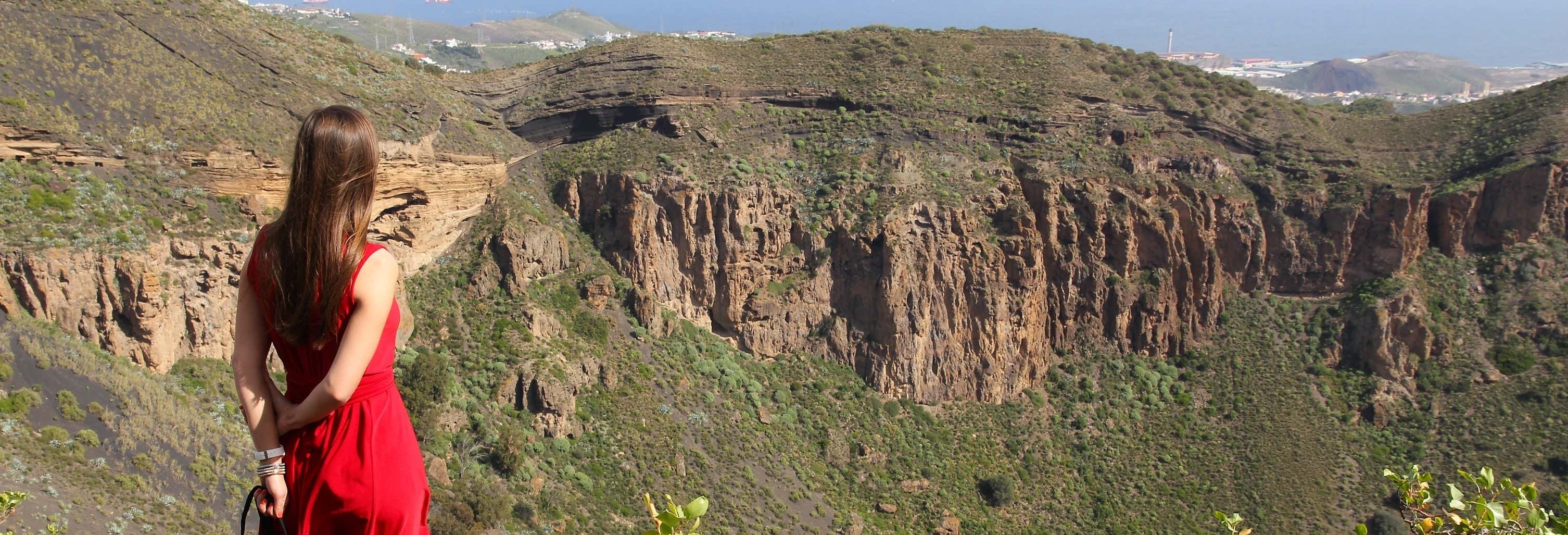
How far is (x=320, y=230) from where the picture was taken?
4305mm

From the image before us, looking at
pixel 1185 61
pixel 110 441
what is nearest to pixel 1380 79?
pixel 1185 61

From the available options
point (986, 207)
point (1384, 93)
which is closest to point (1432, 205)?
point (986, 207)

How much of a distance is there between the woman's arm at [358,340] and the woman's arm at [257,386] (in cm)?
27

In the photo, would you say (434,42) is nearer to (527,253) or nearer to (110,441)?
(527,253)

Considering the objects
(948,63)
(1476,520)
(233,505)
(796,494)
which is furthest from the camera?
(948,63)

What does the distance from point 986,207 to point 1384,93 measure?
15450cm

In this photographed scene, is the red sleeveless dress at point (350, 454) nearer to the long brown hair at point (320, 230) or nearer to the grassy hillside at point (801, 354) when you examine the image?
the long brown hair at point (320, 230)

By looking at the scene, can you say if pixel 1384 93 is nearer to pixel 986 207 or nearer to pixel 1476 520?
pixel 986 207

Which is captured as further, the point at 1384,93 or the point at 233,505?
the point at 1384,93

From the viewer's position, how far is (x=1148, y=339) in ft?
158

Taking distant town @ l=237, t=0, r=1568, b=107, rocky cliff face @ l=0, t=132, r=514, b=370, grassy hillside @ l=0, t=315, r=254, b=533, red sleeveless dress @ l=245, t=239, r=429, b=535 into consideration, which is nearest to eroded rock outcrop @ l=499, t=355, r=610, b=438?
rocky cliff face @ l=0, t=132, r=514, b=370

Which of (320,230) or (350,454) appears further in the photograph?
(350,454)

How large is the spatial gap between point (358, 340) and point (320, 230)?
0.54m

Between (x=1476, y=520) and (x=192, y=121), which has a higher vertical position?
(x=192, y=121)
